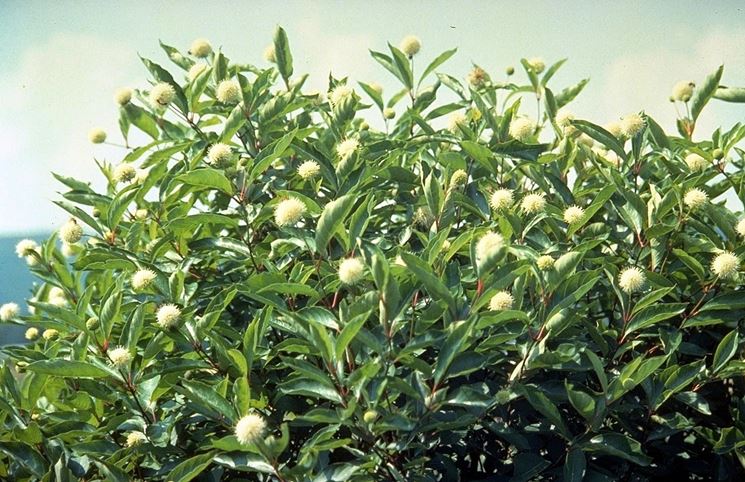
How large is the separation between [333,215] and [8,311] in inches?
71.4

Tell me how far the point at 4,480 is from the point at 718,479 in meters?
2.11

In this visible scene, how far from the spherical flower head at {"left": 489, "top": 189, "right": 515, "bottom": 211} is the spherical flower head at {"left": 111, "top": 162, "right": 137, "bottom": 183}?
1.23 metres

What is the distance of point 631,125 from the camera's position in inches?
107

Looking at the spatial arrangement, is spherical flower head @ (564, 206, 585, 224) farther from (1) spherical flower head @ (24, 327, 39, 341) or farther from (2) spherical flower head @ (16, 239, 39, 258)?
(1) spherical flower head @ (24, 327, 39, 341)

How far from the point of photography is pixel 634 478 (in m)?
2.47

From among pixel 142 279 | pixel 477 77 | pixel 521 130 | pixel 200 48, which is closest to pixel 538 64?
pixel 477 77

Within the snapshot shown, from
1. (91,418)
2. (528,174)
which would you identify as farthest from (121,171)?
(528,174)

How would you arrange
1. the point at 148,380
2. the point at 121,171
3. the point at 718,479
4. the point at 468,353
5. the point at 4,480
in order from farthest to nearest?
the point at 121,171 → the point at 4,480 → the point at 718,479 → the point at 148,380 → the point at 468,353

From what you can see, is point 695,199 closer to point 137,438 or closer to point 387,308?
point 387,308

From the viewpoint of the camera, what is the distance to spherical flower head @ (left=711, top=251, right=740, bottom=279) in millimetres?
2361

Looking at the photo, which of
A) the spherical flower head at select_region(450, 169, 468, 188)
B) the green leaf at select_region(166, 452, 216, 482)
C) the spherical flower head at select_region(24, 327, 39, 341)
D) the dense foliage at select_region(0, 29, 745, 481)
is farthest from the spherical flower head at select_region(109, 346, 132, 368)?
the spherical flower head at select_region(24, 327, 39, 341)

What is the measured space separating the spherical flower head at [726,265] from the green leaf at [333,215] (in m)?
1.03

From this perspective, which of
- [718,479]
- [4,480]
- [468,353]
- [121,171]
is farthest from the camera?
[121,171]

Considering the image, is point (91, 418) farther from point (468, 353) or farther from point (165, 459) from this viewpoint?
point (468, 353)
